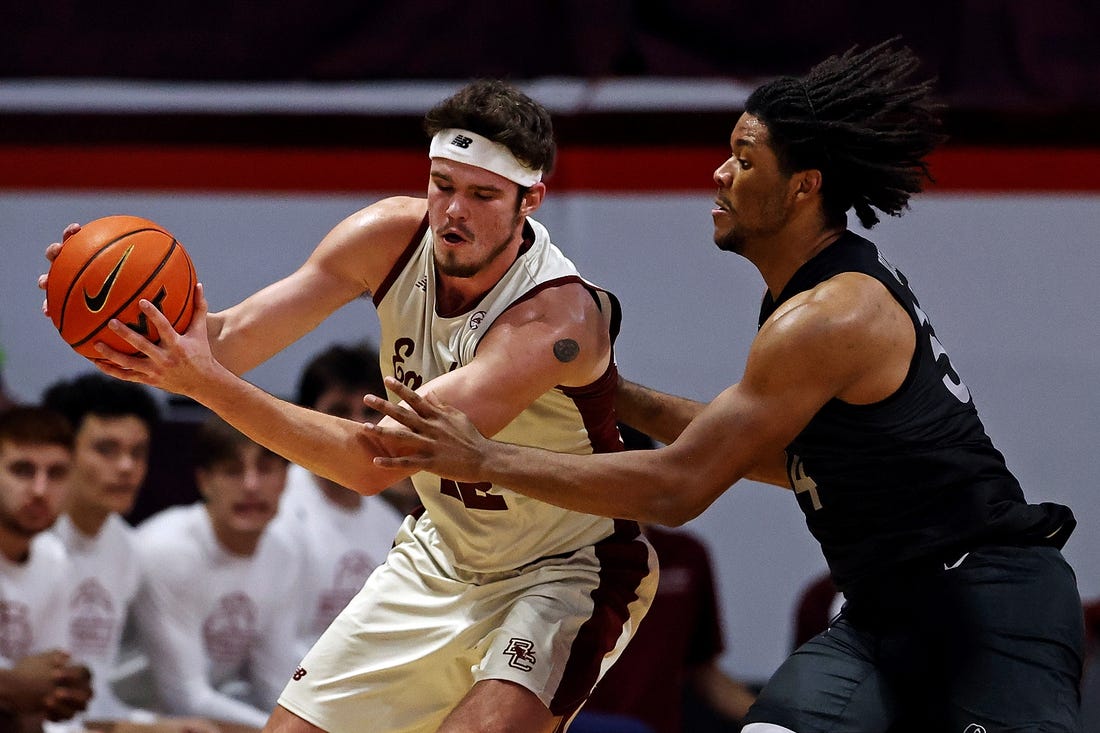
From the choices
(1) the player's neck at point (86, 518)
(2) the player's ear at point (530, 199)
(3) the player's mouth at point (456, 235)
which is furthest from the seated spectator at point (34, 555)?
(2) the player's ear at point (530, 199)

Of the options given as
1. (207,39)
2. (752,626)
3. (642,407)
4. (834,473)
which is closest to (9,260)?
(207,39)

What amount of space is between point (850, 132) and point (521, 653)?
1.51 m

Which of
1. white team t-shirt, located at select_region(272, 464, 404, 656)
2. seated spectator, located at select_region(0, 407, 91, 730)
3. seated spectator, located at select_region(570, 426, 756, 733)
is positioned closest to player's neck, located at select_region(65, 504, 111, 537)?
seated spectator, located at select_region(0, 407, 91, 730)

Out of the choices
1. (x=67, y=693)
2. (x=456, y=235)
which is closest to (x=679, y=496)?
(x=456, y=235)

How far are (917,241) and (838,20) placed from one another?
3.71 feet

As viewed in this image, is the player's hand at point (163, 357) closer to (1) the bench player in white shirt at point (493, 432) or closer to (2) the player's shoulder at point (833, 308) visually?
(1) the bench player in white shirt at point (493, 432)

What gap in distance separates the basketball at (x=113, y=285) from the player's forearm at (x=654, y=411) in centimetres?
128

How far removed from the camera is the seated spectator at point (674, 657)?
643cm

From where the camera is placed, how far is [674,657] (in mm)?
6543

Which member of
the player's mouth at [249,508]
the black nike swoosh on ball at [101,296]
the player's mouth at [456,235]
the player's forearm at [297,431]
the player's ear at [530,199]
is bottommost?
the player's forearm at [297,431]

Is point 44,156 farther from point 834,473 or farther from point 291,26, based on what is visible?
point 834,473

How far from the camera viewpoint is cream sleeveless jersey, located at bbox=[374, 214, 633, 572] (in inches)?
158

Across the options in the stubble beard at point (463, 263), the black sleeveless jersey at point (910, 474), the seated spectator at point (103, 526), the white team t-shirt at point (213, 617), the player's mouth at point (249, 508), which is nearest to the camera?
the black sleeveless jersey at point (910, 474)

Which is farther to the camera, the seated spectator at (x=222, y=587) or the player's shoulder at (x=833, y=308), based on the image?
the seated spectator at (x=222, y=587)
